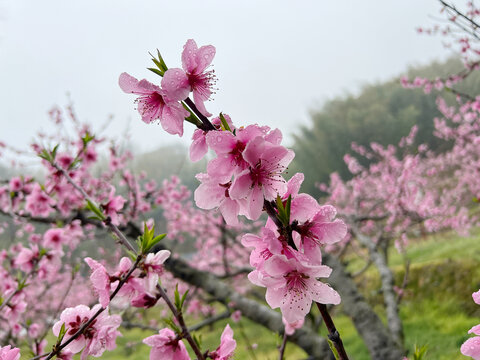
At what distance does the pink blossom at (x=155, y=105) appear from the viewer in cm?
70

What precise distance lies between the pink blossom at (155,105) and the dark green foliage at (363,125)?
17.1 meters

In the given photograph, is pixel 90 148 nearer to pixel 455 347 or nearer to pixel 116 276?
pixel 116 276

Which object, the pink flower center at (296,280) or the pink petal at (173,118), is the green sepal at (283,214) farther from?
the pink petal at (173,118)

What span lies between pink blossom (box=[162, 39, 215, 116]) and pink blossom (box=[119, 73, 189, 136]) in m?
A: 0.03

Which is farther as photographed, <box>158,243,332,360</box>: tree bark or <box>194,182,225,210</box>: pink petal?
<box>158,243,332,360</box>: tree bark

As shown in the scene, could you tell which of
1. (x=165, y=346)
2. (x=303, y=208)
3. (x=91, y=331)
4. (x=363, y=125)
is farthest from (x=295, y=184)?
(x=363, y=125)

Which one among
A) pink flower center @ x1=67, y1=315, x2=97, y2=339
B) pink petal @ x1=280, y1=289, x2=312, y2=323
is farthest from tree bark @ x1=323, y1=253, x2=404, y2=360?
pink flower center @ x1=67, y1=315, x2=97, y2=339

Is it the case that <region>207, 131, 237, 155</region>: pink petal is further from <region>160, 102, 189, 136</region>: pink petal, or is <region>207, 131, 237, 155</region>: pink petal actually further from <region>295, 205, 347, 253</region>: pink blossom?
<region>295, 205, 347, 253</region>: pink blossom

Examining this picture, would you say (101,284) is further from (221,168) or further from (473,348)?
(473,348)

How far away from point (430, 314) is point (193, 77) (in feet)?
17.6

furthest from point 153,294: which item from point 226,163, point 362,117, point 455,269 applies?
point 362,117

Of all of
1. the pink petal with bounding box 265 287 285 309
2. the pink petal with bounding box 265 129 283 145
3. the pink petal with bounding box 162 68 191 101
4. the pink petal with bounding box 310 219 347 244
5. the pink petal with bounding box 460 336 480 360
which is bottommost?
the pink petal with bounding box 460 336 480 360

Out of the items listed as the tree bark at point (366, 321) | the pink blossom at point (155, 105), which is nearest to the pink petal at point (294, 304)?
the pink blossom at point (155, 105)

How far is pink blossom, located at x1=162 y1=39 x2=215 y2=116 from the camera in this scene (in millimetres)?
680
